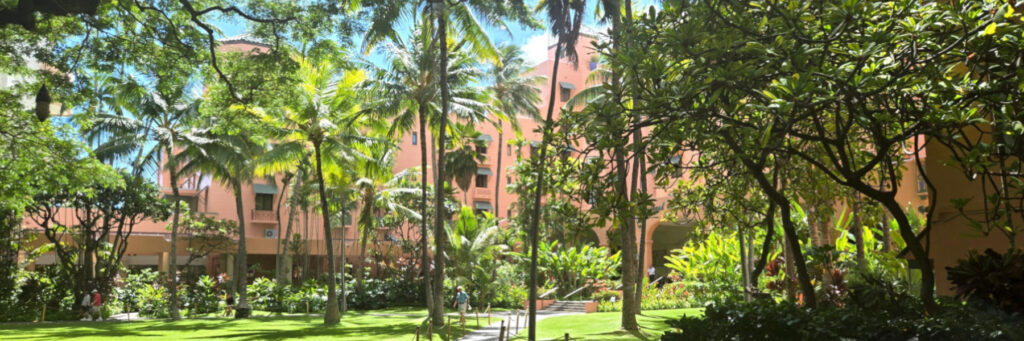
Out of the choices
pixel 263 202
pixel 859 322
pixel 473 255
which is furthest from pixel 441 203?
pixel 263 202

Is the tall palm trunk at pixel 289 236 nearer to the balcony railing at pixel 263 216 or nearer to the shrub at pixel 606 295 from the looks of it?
the balcony railing at pixel 263 216

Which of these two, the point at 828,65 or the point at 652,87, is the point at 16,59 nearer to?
the point at 652,87

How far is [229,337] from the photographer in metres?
18.3

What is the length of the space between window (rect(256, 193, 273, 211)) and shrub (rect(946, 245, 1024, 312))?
44127 millimetres

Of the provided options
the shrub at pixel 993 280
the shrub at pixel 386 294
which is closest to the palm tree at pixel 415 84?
the shrub at pixel 386 294

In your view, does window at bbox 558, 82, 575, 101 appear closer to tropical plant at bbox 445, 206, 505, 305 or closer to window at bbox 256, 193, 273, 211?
window at bbox 256, 193, 273, 211

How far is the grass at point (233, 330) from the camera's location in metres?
18.3

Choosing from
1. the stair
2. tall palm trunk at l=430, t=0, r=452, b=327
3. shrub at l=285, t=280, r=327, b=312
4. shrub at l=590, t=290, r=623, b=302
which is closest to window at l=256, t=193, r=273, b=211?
shrub at l=285, t=280, r=327, b=312

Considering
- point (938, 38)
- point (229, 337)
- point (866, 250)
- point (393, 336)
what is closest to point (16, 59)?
point (229, 337)

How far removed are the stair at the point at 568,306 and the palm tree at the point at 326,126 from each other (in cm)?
895

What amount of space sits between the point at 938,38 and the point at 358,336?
51.2ft

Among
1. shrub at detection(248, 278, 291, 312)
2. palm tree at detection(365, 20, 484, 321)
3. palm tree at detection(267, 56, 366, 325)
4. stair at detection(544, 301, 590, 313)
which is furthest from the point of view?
shrub at detection(248, 278, 291, 312)

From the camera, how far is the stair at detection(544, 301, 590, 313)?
28.0 m

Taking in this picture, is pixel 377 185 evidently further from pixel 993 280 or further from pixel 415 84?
pixel 993 280
